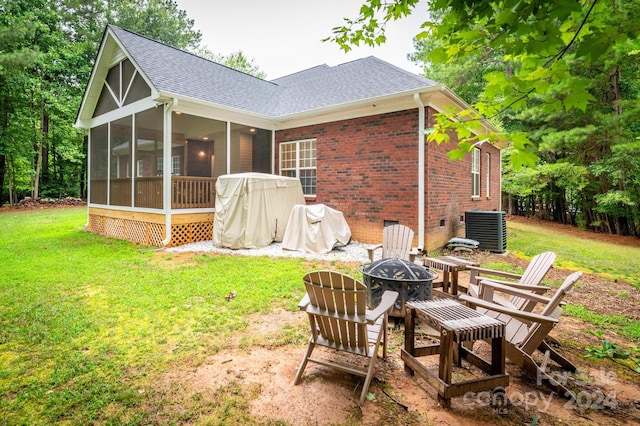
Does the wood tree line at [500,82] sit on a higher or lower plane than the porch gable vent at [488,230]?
higher

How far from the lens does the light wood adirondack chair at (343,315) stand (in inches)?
92.7

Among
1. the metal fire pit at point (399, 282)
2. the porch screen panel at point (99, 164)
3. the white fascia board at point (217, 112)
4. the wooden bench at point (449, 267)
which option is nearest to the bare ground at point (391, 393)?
the metal fire pit at point (399, 282)

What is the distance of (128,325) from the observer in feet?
11.9

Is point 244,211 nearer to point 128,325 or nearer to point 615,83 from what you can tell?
point 128,325

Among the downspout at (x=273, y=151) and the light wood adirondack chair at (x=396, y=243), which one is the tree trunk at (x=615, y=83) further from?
the downspout at (x=273, y=151)

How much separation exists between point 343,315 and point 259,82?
41.5 ft

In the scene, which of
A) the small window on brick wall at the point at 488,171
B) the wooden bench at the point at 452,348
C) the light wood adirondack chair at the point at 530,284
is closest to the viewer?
the wooden bench at the point at 452,348

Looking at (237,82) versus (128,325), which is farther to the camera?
(237,82)

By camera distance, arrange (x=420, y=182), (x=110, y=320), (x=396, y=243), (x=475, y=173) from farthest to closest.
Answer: (x=475, y=173) → (x=420, y=182) → (x=396, y=243) → (x=110, y=320)

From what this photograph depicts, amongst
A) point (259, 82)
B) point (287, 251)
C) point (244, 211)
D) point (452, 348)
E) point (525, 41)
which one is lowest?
point (287, 251)

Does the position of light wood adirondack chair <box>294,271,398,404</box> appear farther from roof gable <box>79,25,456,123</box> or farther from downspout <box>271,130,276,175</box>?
downspout <box>271,130,276,175</box>

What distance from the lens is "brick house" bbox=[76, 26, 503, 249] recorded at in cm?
802

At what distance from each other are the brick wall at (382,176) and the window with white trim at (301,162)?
1.14 feet

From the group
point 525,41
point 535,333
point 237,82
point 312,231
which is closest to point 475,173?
point 312,231
